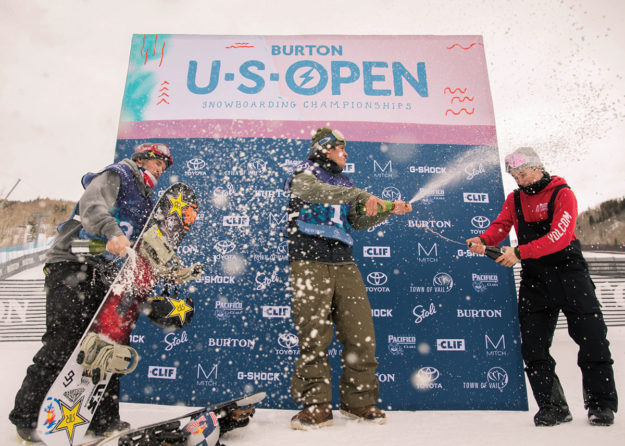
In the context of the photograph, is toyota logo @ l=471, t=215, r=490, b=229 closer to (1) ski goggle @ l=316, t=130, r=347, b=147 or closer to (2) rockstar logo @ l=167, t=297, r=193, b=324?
(1) ski goggle @ l=316, t=130, r=347, b=147

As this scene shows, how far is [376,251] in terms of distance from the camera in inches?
126

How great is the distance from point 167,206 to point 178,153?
1.35 metres

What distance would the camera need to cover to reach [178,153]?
3453 mm

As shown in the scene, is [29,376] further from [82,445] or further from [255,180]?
[255,180]

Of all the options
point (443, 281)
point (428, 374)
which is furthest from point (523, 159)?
point (428, 374)

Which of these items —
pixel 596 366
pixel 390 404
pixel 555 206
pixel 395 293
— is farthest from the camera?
pixel 395 293

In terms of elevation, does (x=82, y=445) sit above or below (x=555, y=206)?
below

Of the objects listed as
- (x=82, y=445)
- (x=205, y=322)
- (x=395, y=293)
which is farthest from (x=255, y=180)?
(x=82, y=445)

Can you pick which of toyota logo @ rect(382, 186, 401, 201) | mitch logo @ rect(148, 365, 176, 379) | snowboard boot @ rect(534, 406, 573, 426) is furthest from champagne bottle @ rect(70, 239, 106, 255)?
snowboard boot @ rect(534, 406, 573, 426)

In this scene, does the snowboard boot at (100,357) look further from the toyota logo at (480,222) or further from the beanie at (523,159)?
the toyota logo at (480,222)

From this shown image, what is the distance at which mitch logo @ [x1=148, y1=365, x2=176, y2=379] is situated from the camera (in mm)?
2984

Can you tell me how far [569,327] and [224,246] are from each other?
2.71 metres

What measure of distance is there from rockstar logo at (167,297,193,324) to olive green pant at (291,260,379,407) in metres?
0.69

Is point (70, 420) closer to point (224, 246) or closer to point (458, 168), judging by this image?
point (224, 246)
